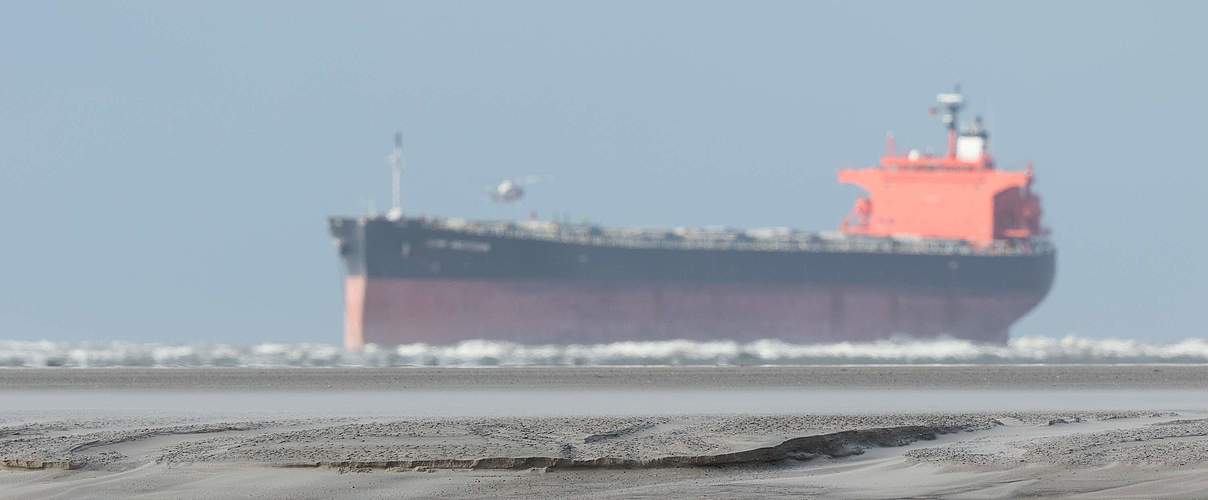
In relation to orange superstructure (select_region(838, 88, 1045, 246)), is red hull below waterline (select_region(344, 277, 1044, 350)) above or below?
below

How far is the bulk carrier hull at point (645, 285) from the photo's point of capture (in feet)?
163

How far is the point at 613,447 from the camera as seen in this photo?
12070 mm

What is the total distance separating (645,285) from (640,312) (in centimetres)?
94

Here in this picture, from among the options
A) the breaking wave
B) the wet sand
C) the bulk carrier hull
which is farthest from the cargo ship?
the wet sand

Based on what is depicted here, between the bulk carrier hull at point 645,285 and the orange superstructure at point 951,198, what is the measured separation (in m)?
2.36

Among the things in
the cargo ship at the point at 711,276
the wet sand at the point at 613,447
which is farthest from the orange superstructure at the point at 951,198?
the wet sand at the point at 613,447

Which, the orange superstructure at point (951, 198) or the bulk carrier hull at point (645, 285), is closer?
the bulk carrier hull at point (645, 285)

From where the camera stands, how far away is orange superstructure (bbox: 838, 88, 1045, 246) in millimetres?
60406

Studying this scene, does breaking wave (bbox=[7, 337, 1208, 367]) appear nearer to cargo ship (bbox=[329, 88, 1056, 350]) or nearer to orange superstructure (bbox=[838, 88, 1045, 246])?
cargo ship (bbox=[329, 88, 1056, 350])

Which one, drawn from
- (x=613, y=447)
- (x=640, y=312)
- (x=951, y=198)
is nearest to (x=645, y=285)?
(x=640, y=312)

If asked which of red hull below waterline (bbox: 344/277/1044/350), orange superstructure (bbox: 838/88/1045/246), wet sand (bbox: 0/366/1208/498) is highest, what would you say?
orange superstructure (bbox: 838/88/1045/246)

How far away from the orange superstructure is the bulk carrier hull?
236 centimetres

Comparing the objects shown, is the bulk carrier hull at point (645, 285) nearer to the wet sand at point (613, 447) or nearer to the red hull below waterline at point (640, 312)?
the red hull below waterline at point (640, 312)

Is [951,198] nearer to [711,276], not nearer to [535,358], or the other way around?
[711,276]
